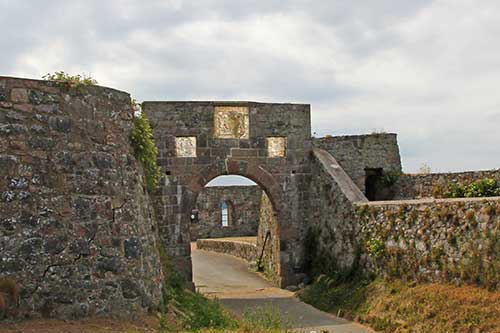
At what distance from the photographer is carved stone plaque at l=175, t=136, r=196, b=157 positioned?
49.5 feet

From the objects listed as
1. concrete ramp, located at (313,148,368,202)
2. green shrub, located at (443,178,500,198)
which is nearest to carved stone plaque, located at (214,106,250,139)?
concrete ramp, located at (313,148,368,202)

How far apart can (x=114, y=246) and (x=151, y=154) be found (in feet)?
7.90

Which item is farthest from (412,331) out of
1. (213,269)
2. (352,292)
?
(213,269)

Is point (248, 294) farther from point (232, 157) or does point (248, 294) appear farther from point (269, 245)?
point (232, 157)

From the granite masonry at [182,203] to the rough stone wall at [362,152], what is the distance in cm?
4

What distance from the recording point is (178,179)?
15008 mm

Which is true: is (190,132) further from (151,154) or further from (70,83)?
(70,83)

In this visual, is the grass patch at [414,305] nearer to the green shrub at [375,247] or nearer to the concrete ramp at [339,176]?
the green shrub at [375,247]

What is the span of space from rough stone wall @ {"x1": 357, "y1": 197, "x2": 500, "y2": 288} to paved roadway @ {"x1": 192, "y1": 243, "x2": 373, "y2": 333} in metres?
1.66

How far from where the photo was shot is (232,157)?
15.4 metres

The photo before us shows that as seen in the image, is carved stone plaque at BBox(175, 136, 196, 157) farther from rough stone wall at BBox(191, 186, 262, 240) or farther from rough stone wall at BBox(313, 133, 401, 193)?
rough stone wall at BBox(191, 186, 262, 240)

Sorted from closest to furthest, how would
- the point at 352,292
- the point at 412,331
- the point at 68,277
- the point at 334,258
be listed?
the point at 68,277
the point at 412,331
the point at 352,292
the point at 334,258

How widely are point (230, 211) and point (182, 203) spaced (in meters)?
13.4

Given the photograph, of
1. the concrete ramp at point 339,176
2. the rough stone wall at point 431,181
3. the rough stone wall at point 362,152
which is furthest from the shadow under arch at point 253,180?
the rough stone wall at point 431,181
